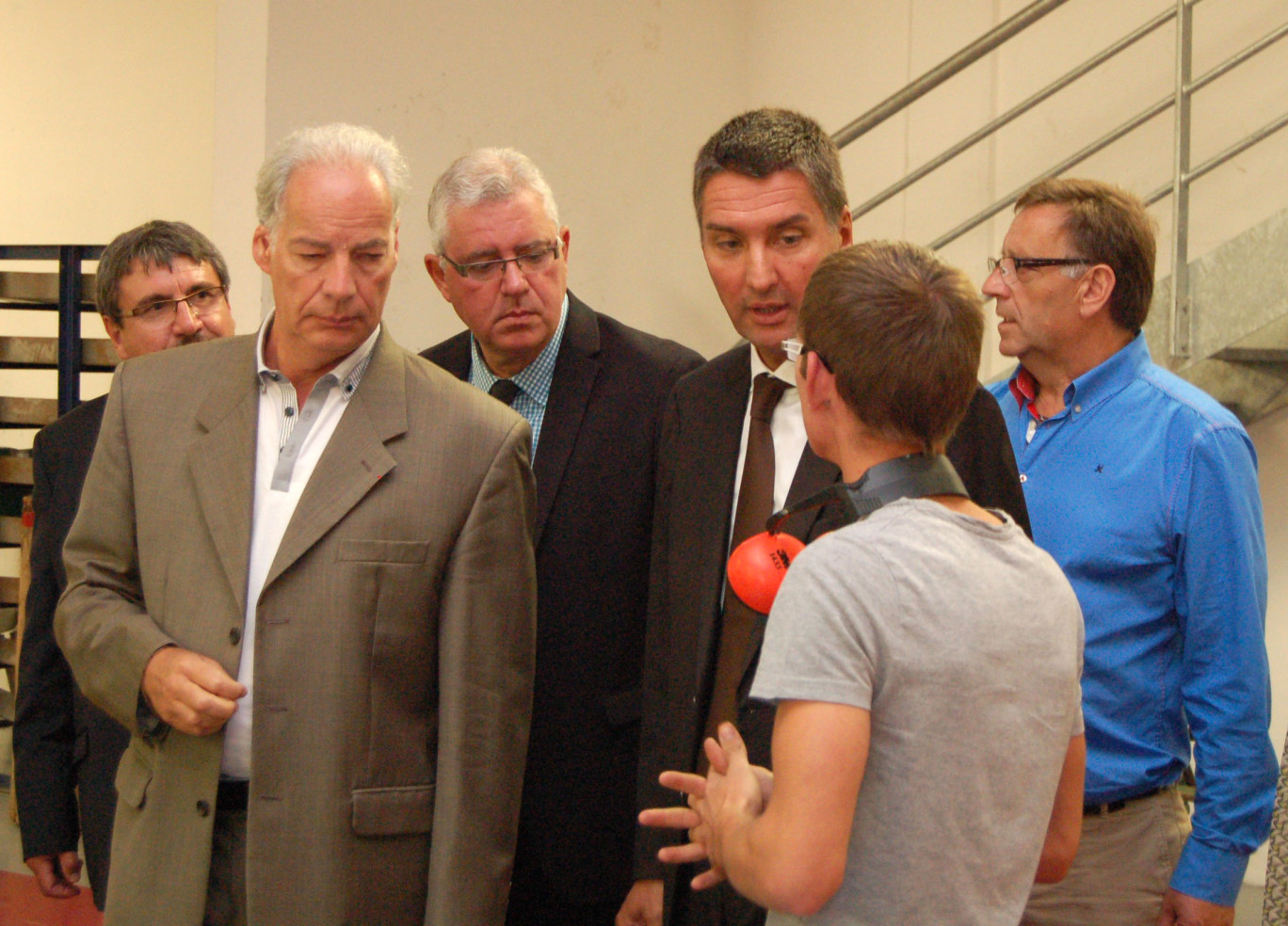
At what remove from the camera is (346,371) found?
1.81 metres

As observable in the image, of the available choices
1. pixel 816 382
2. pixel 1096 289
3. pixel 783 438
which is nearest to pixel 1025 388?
pixel 1096 289

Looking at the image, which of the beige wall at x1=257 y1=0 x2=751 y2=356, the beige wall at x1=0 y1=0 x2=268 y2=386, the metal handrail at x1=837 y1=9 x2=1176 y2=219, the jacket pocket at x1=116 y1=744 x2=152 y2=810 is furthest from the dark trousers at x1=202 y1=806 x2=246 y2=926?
the beige wall at x1=0 y1=0 x2=268 y2=386

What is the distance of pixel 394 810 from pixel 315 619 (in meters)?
0.27

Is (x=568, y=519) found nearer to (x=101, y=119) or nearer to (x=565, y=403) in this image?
(x=565, y=403)

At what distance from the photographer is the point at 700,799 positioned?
128cm

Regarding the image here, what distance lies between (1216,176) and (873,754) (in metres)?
3.45

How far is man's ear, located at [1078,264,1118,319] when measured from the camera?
219cm

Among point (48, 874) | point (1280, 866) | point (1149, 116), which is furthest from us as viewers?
point (1149, 116)

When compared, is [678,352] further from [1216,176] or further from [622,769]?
[1216,176]

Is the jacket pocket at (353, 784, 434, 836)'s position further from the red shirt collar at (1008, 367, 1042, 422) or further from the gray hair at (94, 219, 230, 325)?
the gray hair at (94, 219, 230, 325)

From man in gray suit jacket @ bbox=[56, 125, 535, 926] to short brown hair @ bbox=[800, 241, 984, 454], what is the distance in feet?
2.07

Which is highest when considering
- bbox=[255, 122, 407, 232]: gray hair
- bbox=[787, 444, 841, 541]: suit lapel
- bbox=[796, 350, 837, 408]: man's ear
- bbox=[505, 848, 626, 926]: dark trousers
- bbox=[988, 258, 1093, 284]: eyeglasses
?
bbox=[255, 122, 407, 232]: gray hair

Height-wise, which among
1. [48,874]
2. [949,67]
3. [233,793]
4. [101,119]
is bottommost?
[48,874]

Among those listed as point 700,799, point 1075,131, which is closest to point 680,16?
point 1075,131
